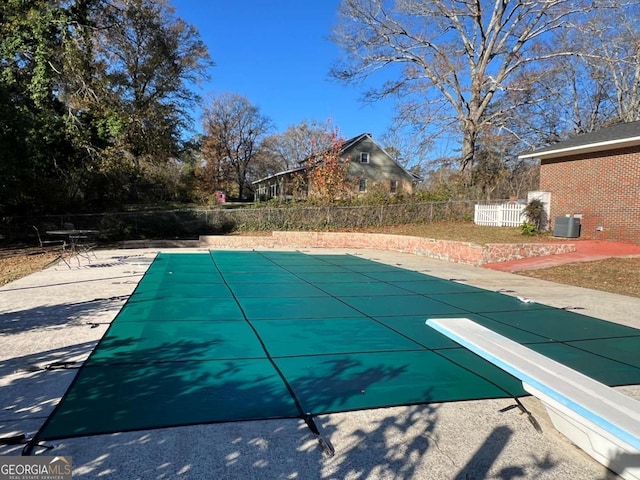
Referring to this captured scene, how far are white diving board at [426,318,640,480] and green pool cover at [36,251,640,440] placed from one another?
0.65m

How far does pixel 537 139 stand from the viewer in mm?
28250

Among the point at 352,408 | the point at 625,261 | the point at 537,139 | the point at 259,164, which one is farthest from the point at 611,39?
the point at 259,164

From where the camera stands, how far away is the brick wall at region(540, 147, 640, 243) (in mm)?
12852

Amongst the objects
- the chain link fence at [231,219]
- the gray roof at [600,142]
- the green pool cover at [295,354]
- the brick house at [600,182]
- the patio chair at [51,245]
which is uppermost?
the gray roof at [600,142]

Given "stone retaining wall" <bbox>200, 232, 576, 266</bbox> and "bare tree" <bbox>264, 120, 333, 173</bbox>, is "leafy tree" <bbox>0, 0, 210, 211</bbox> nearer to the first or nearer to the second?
"stone retaining wall" <bbox>200, 232, 576, 266</bbox>

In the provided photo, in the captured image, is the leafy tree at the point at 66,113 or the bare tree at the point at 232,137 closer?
the leafy tree at the point at 66,113

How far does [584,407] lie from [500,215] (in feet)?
57.2

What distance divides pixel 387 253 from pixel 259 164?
126ft

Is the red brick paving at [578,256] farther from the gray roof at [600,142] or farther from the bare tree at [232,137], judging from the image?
the bare tree at [232,137]

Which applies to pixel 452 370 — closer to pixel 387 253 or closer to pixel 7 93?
pixel 387 253

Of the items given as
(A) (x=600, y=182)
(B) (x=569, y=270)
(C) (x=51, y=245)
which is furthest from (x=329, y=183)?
(B) (x=569, y=270)

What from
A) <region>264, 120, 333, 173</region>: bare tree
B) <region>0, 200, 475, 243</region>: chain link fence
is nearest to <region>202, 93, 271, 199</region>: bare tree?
<region>264, 120, 333, 173</region>: bare tree

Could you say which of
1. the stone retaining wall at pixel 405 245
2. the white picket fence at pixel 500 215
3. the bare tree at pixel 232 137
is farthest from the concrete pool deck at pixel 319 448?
the bare tree at pixel 232 137

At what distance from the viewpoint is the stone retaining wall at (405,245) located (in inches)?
477
